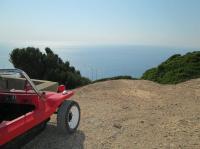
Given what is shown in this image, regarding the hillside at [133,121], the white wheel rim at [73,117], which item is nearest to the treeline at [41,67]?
the hillside at [133,121]

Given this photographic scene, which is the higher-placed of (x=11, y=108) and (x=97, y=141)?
(x=11, y=108)

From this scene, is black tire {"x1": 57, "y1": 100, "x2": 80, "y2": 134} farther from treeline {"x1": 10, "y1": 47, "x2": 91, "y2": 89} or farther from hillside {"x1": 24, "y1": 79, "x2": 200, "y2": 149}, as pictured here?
treeline {"x1": 10, "y1": 47, "x2": 91, "y2": 89}

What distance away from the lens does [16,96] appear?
6.26 m

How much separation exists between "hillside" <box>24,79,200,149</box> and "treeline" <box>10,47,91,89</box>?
52.0ft

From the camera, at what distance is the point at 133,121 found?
25.3ft

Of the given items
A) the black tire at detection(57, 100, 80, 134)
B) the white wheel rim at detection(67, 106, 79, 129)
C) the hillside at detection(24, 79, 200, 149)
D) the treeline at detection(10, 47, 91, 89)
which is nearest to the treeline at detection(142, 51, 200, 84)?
the hillside at detection(24, 79, 200, 149)

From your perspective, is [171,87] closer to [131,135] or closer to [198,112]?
[198,112]

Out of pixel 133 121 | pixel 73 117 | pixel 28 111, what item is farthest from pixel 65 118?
pixel 133 121

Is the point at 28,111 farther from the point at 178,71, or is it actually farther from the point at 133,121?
the point at 178,71

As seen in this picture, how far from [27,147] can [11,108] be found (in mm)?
713

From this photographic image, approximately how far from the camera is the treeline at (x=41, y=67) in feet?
90.2

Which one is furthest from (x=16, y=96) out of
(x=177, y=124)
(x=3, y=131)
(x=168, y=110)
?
(x=168, y=110)

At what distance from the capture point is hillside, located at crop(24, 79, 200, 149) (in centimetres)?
641

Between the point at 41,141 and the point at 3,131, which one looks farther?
the point at 41,141
